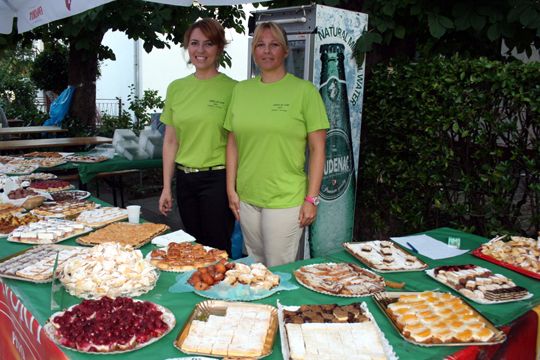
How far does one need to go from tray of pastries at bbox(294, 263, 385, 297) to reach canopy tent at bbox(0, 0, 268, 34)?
5.49 ft

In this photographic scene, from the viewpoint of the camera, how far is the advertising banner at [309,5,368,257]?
3660 millimetres

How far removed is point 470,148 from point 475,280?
5.60 feet

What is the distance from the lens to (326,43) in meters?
→ 3.65

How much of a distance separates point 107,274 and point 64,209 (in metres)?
1.44

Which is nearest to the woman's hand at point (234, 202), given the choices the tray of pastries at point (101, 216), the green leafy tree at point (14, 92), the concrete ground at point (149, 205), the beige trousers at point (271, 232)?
the beige trousers at point (271, 232)

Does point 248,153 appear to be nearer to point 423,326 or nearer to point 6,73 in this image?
point 423,326

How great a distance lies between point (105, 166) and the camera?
17.1ft

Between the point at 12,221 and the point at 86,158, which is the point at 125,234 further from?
the point at 86,158

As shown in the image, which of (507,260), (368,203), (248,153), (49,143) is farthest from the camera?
(49,143)

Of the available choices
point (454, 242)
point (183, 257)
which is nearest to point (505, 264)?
point (454, 242)

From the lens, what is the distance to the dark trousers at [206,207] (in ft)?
9.92

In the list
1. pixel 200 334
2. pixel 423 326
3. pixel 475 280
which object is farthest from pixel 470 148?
pixel 200 334

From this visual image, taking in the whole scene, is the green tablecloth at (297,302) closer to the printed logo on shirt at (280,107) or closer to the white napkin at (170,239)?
the white napkin at (170,239)

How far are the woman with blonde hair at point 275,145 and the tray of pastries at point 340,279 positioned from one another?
545mm
